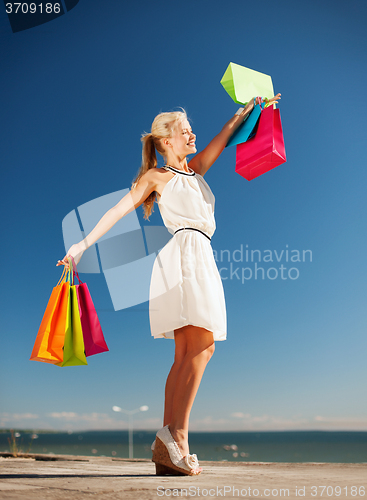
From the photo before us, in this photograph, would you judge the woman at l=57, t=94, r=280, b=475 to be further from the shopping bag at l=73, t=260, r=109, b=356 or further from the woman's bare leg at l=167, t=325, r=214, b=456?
the shopping bag at l=73, t=260, r=109, b=356

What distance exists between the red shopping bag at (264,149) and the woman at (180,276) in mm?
225

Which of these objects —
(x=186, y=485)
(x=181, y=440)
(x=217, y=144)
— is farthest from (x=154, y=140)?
(x=186, y=485)

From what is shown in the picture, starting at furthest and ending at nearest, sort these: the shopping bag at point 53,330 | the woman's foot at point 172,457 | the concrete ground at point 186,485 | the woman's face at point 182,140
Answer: the woman's face at point 182,140 < the shopping bag at point 53,330 < the woman's foot at point 172,457 < the concrete ground at point 186,485

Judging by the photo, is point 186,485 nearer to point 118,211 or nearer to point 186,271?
point 186,271

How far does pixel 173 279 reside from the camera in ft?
4.84

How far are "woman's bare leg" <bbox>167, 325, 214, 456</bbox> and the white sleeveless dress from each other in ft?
0.15

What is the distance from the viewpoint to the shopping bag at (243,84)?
1.75 m

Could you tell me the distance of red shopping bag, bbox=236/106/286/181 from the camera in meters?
1.68

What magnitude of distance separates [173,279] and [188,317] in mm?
148

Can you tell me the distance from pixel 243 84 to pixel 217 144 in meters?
0.29

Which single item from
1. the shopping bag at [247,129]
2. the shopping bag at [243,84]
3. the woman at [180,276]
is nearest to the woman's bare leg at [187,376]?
the woman at [180,276]

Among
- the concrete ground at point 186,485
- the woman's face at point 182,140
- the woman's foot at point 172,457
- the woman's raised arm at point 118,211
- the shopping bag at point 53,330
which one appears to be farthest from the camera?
the woman's face at point 182,140

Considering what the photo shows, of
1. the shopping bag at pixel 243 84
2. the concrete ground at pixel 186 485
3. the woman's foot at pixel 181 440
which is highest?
the shopping bag at pixel 243 84

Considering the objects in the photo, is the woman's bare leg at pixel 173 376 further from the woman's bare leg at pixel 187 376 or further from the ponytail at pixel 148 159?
the ponytail at pixel 148 159
